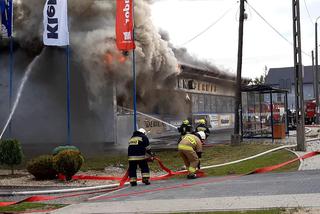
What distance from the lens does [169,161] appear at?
16.0 metres

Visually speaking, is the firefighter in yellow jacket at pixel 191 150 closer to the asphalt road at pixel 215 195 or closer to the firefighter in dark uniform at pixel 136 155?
the asphalt road at pixel 215 195

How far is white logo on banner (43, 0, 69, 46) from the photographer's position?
15.1m

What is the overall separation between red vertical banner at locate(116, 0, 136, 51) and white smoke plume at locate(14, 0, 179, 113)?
16.0ft

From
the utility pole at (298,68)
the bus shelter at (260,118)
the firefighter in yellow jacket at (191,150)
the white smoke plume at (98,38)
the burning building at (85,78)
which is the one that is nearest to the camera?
the firefighter in yellow jacket at (191,150)

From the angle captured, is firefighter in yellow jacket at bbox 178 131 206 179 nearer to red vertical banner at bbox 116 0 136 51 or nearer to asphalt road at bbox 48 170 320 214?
asphalt road at bbox 48 170 320 214

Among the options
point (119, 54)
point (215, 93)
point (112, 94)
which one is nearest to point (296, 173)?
point (119, 54)

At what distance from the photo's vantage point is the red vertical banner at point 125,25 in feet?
52.7

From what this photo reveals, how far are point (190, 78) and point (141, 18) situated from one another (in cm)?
1069

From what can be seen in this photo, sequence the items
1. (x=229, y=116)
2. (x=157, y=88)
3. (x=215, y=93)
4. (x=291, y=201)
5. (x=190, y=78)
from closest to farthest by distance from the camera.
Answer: (x=291, y=201) → (x=157, y=88) → (x=190, y=78) → (x=215, y=93) → (x=229, y=116)

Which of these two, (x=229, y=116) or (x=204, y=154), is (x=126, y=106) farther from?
(x=229, y=116)

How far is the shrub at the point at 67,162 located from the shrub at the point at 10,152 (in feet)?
5.71

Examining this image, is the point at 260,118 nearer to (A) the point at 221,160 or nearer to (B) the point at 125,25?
(A) the point at 221,160

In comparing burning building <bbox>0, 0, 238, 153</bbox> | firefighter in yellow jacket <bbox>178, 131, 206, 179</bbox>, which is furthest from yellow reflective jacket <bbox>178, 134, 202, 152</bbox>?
burning building <bbox>0, 0, 238, 153</bbox>

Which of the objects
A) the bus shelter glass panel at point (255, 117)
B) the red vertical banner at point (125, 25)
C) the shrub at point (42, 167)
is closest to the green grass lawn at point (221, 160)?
the shrub at point (42, 167)
